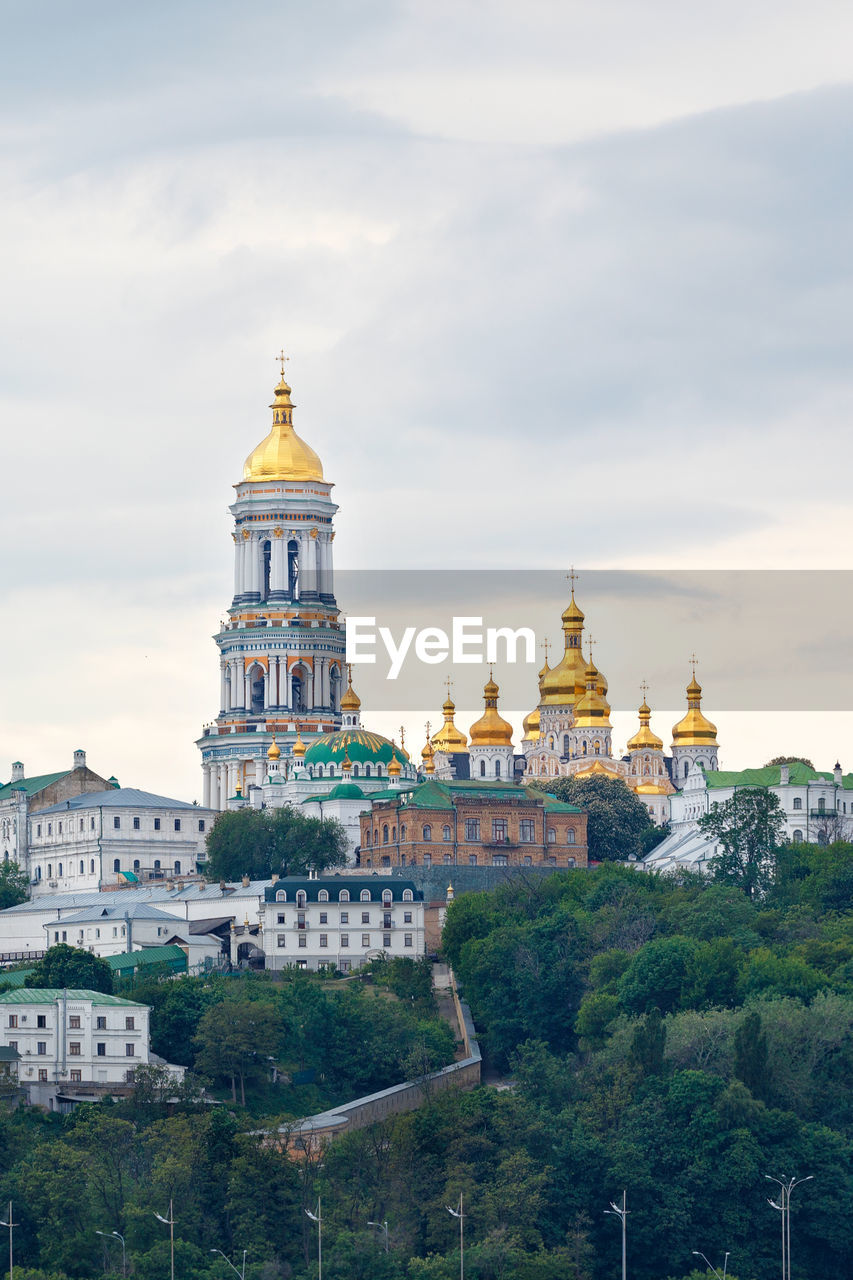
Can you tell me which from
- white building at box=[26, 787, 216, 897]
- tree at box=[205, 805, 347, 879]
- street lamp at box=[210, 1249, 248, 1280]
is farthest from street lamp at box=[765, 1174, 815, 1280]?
white building at box=[26, 787, 216, 897]

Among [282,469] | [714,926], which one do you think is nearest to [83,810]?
[282,469]

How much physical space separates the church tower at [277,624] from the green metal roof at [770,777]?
20.5 metres

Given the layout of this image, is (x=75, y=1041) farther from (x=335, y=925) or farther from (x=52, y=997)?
(x=335, y=925)

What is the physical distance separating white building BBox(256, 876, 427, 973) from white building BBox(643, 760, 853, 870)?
17692 mm

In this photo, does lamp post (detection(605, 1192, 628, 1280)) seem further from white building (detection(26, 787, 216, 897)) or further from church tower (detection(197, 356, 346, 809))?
church tower (detection(197, 356, 346, 809))

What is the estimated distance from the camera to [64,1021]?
110m

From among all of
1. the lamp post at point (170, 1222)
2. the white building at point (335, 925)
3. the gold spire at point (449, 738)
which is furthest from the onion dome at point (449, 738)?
the lamp post at point (170, 1222)

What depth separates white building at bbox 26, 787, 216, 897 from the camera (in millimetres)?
147625

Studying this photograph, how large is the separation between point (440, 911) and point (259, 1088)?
18.8 metres

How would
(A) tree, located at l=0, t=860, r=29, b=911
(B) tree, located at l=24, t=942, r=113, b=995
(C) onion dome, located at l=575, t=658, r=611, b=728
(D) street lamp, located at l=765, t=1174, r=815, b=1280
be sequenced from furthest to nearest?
(C) onion dome, located at l=575, t=658, r=611, b=728 < (A) tree, located at l=0, t=860, r=29, b=911 < (B) tree, located at l=24, t=942, r=113, b=995 < (D) street lamp, located at l=765, t=1174, r=815, b=1280

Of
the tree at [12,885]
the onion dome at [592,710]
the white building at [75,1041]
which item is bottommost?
the white building at [75,1041]

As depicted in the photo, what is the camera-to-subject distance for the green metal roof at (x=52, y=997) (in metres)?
111

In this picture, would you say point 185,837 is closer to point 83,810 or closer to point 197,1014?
point 83,810

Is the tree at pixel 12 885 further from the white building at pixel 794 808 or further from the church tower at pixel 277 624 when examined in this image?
the white building at pixel 794 808
